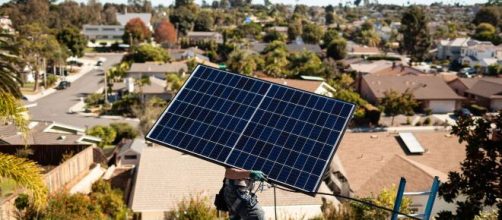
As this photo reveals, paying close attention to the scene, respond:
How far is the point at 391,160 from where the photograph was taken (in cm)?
2825

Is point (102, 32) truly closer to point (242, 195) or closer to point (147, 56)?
point (147, 56)

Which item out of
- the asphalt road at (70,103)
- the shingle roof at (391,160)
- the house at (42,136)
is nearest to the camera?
the shingle roof at (391,160)

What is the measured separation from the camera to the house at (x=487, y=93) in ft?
203

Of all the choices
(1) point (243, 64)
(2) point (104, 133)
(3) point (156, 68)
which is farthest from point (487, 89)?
(2) point (104, 133)

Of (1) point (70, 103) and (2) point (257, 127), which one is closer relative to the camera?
(2) point (257, 127)

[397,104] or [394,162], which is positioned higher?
[394,162]

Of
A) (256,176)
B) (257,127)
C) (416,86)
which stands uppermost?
(257,127)

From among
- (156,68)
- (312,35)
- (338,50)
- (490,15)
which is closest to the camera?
(156,68)

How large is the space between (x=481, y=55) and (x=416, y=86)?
40.7 meters

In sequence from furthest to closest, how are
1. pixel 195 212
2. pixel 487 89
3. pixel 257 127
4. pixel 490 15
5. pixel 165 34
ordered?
pixel 490 15 → pixel 165 34 → pixel 487 89 → pixel 195 212 → pixel 257 127

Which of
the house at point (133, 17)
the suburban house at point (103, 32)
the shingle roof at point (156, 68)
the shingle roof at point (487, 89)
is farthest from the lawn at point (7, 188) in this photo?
the house at point (133, 17)

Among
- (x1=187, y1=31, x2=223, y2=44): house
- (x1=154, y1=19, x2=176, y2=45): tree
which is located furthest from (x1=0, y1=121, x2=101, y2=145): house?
(x1=154, y1=19, x2=176, y2=45): tree

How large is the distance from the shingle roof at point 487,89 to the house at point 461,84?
0.98m

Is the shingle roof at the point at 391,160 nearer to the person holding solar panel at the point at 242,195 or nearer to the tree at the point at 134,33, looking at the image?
the person holding solar panel at the point at 242,195
